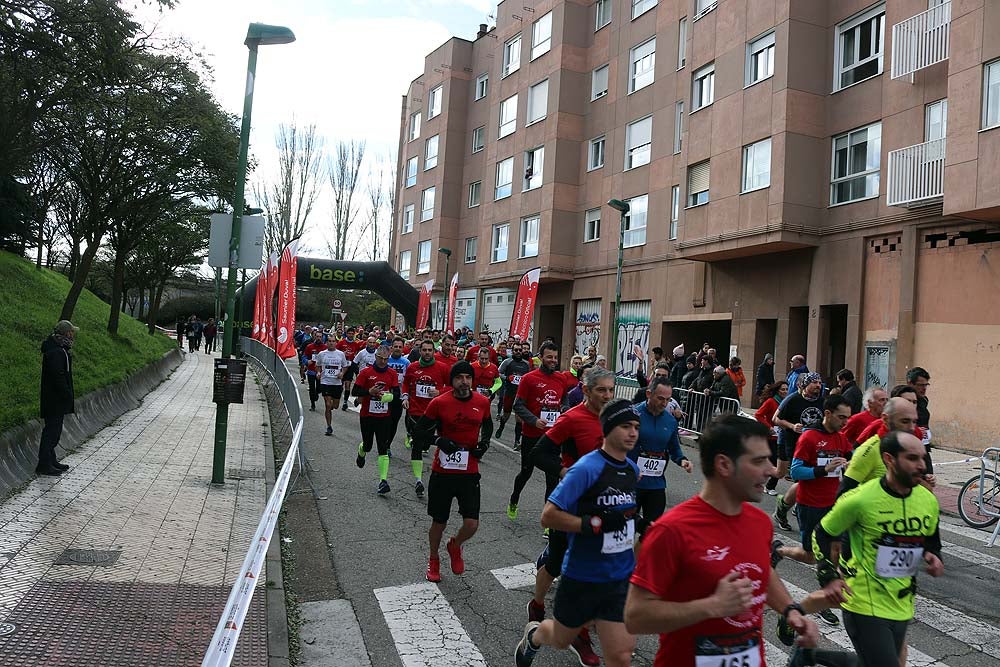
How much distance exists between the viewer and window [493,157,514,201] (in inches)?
1396

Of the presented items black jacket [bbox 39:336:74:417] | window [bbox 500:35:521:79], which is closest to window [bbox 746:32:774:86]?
window [bbox 500:35:521:79]

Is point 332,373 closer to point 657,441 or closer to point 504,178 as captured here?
point 657,441

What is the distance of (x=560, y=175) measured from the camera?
104ft

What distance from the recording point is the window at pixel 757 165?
822 inches

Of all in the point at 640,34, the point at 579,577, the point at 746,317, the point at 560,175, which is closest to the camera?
the point at 579,577

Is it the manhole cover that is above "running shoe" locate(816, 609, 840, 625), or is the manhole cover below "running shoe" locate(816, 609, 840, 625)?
below

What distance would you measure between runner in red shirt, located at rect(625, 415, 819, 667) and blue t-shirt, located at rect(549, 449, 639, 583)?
4.30 feet

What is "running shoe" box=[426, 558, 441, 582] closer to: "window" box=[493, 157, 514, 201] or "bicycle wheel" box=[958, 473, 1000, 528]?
"bicycle wheel" box=[958, 473, 1000, 528]

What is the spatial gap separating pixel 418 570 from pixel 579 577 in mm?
3070

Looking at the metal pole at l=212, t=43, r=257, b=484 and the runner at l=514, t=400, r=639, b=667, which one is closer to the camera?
the runner at l=514, t=400, r=639, b=667

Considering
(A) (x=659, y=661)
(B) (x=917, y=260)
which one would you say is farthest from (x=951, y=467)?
(A) (x=659, y=661)

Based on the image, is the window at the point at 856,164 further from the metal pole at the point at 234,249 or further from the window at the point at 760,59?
the metal pole at the point at 234,249

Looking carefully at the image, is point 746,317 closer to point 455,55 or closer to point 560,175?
Result: point 560,175

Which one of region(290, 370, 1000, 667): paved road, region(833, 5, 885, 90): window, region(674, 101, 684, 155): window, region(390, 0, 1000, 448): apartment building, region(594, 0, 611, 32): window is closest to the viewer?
region(290, 370, 1000, 667): paved road
